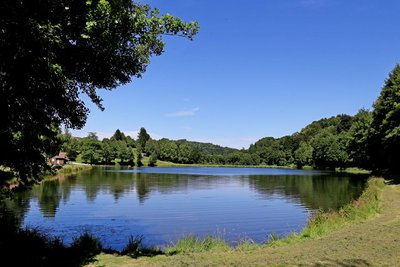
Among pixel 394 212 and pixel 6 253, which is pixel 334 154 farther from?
pixel 6 253

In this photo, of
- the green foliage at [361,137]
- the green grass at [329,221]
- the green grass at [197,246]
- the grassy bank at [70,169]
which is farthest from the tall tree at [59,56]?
the grassy bank at [70,169]

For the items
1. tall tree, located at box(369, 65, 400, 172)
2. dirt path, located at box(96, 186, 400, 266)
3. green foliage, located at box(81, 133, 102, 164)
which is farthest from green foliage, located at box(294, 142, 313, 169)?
dirt path, located at box(96, 186, 400, 266)

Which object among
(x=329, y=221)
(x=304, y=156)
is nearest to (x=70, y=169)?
(x=329, y=221)

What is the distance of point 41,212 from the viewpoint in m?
33.6

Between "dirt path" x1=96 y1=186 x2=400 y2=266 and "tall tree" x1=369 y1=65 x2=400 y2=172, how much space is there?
41.1 metres

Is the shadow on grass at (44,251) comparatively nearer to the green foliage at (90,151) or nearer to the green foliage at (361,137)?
the green foliage at (361,137)

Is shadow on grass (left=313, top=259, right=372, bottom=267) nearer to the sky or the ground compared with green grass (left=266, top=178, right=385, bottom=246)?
nearer to the sky

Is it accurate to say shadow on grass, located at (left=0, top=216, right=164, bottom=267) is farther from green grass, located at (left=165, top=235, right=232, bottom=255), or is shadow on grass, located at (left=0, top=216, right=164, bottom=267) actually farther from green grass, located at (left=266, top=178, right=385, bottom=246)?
green grass, located at (left=266, top=178, right=385, bottom=246)

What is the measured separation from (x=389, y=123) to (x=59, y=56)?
197 feet

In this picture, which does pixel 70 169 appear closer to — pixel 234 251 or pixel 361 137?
pixel 361 137

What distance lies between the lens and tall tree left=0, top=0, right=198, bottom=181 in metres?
9.49

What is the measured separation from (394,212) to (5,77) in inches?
944

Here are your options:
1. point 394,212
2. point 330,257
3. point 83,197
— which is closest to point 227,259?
point 330,257

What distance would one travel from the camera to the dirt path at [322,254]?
12273 millimetres
